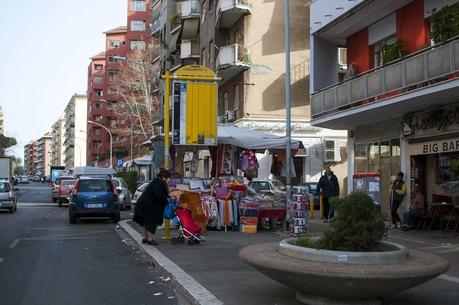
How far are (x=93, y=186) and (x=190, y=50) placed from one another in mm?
25921

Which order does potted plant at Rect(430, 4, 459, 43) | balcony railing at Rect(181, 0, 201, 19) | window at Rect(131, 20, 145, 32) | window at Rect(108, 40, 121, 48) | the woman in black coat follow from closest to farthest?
the woman in black coat
potted plant at Rect(430, 4, 459, 43)
balcony railing at Rect(181, 0, 201, 19)
window at Rect(131, 20, 145, 32)
window at Rect(108, 40, 121, 48)

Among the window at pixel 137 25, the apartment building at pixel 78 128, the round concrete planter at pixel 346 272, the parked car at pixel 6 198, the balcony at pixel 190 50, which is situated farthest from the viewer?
the apartment building at pixel 78 128

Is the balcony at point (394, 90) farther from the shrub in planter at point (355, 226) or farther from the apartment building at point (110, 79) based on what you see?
the apartment building at point (110, 79)

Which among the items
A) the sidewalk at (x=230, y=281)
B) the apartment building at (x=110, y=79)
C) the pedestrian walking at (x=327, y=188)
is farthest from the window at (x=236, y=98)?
the apartment building at (x=110, y=79)

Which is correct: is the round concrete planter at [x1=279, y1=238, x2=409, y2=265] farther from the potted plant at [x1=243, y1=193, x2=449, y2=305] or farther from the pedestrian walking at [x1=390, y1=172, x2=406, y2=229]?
the pedestrian walking at [x1=390, y1=172, x2=406, y2=229]

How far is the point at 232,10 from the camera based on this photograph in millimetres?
34438

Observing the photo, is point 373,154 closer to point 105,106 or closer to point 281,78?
point 281,78

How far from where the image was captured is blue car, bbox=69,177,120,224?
21.4 m

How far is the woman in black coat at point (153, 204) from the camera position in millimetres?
13477

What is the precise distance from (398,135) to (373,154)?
2091 mm

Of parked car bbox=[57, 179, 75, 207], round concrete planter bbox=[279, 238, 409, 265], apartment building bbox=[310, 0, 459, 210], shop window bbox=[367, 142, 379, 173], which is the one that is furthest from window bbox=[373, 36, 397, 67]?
parked car bbox=[57, 179, 75, 207]

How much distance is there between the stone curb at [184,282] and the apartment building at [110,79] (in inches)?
3181

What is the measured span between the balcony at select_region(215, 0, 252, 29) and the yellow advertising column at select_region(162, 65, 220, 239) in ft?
58.9

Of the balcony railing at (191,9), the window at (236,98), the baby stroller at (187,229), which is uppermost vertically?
the balcony railing at (191,9)
